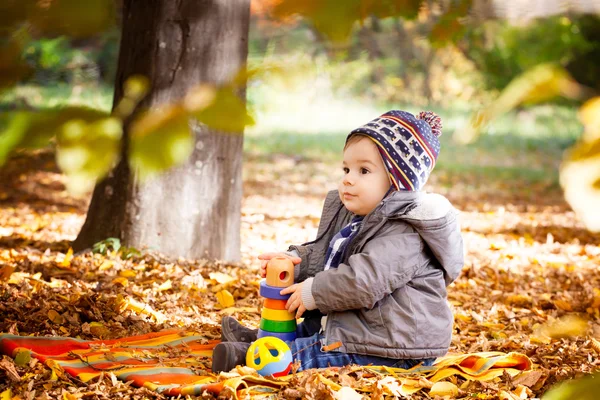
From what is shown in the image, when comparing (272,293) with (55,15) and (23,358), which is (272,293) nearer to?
(23,358)

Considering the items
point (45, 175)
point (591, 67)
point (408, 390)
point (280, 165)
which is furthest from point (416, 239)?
point (280, 165)

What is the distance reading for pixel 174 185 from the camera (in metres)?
4.41

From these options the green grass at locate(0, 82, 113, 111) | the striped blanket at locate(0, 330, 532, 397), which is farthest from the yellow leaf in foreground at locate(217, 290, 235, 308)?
the green grass at locate(0, 82, 113, 111)

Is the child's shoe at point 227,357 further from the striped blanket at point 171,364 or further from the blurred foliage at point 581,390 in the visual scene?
the blurred foliage at point 581,390

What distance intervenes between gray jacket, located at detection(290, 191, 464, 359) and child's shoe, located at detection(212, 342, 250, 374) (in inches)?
12.2

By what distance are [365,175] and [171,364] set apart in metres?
1.03

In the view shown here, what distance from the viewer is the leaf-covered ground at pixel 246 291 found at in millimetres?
2537

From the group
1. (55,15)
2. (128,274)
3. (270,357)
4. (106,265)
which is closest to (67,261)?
(106,265)

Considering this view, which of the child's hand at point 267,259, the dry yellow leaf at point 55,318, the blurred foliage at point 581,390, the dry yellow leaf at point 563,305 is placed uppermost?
the blurred foliage at point 581,390

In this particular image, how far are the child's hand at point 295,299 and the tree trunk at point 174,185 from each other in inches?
67.0

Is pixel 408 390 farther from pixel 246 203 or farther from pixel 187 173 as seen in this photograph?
pixel 246 203

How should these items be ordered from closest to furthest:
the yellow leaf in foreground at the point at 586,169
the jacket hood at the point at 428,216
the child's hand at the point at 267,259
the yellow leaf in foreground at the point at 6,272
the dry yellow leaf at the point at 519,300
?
the yellow leaf in foreground at the point at 586,169 < the jacket hood at the point at 428,216 < the child's hand at the point at 267,259 < the yellow leaf in foreground at the point at 6,272 < the dry yellow leaf at the point at 519,300

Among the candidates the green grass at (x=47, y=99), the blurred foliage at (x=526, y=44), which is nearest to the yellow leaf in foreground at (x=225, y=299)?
the green grass at (x=47, y=99)

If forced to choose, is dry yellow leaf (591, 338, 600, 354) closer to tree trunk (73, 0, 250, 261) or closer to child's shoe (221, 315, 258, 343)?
child's shoe (221, 315, 258, 343)
